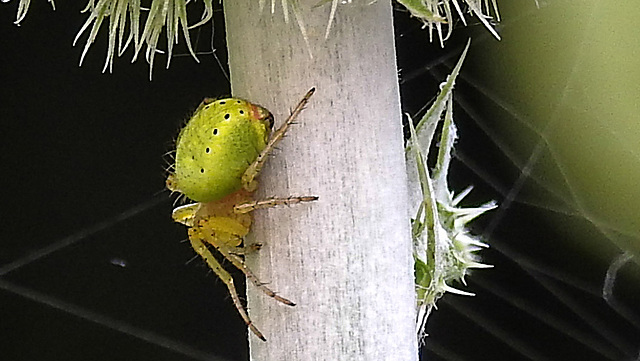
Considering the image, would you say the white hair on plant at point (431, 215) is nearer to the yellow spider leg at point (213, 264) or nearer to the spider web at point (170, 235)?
the yellow spider leg at point (213, 264)

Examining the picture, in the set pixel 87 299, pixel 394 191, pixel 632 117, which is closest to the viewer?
pixel 394 191

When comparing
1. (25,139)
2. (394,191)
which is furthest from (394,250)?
(25,139)

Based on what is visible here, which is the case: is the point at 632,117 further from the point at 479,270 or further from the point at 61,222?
the point at 61,222

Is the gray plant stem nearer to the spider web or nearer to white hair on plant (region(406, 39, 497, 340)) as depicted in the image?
white hair on plant (region(406, 39, 497, 340))

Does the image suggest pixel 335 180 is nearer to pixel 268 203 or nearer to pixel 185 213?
pixel 268 203

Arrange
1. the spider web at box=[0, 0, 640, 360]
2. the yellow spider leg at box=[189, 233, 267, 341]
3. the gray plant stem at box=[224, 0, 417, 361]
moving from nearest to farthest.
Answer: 1. the gray plant stem at box=[224, 0, 417, 361]
2. the yellow spider leg at box=[189, 233, 267, 341]
3. the spider web at box=[0, 0, 640, 360]

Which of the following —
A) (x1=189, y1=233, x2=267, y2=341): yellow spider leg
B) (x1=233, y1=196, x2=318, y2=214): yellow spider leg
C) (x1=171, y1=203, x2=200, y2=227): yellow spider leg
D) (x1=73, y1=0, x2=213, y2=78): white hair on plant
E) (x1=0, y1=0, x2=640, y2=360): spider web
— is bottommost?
(x1=0, y1=0, x2=640, y2=360): spider web

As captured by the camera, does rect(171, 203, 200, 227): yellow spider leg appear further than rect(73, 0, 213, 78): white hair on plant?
Yes

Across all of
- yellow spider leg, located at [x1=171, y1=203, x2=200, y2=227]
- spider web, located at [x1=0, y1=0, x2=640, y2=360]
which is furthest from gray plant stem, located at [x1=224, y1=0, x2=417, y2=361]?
spider web, located at [x1=0, y1=0, x2=640, y2=360]
